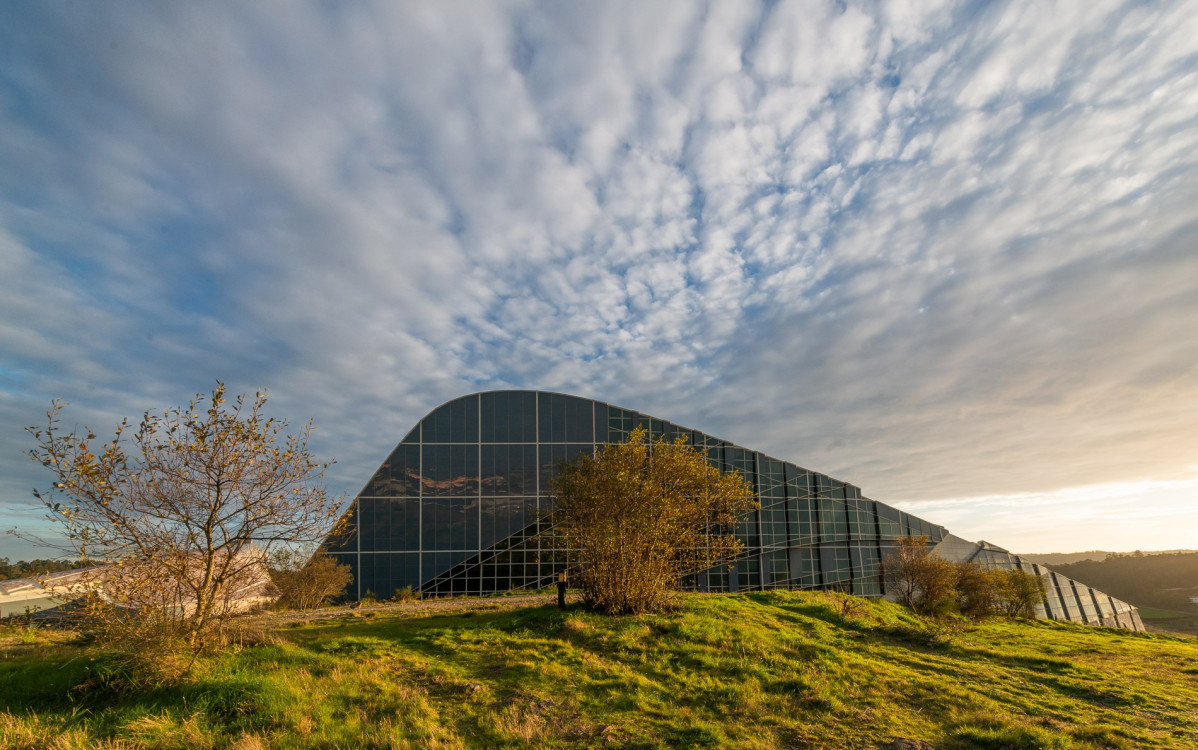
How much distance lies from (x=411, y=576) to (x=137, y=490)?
116 feet

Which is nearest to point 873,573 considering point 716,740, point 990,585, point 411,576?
point 990,585

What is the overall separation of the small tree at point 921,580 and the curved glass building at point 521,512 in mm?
11069

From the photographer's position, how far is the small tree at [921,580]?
33250 mm

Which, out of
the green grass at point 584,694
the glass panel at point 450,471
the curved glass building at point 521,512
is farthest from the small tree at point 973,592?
the glass panel at point 450,471

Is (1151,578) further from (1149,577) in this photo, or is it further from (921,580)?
(921,580)

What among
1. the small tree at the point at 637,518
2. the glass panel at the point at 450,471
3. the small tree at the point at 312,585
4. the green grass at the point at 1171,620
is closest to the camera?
the small tree at the point at 637,518

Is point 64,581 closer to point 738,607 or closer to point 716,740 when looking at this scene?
point 716,740

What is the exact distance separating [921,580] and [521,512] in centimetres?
2786

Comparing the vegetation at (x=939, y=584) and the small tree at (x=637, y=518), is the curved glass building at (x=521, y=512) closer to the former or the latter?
the vegetation at (x=939, y=584)

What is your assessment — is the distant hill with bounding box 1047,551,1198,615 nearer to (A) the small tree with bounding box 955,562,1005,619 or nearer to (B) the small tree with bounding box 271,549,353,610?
(A) the small tree with bounding box 955,562,1005,619

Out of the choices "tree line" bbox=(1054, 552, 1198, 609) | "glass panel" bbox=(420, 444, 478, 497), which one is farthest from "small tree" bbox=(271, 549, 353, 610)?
"tree line" bbox=(1054, 552, 1198, 609)

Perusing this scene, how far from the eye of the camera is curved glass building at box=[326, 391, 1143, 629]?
42.8 metres

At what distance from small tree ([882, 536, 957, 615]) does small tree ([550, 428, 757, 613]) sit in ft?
68.9

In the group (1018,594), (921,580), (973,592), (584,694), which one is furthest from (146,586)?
(1018,594)
